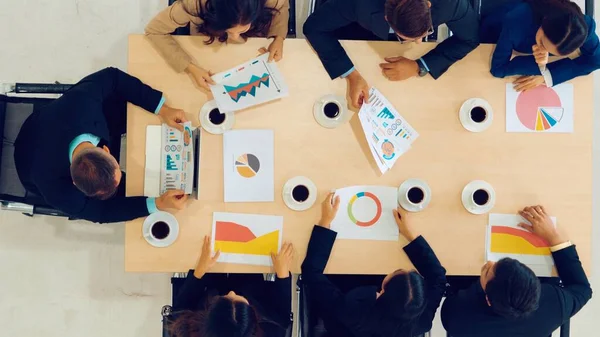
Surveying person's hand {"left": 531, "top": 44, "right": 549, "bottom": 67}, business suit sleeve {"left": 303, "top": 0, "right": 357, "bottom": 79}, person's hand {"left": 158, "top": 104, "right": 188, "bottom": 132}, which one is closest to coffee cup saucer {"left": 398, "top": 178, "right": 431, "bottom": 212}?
business suit sleeve {"left": 303, "top": 0, "right": 357, "bottom": 79}

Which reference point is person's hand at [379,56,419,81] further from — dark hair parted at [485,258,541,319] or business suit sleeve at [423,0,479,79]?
dark hair parted at [485,258,541,319]

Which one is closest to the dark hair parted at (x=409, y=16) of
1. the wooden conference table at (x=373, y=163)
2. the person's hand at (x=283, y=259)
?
the wooden conference table at (x=373, y=163)

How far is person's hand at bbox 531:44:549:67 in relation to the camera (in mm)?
1566

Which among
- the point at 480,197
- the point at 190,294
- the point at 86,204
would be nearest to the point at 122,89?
the point at 86,204

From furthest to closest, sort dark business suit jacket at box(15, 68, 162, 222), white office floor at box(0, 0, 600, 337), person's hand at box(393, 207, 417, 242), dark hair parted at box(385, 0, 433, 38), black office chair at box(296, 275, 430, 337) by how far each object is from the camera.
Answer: white office floor at box(0, 0, 600, 337) < black office chair at box(296, 275, 430, 337) < person's hand at box(393, 207, 417, 242) < dark business suit jacket at box(15, 68, 162, 222) < dark hair parted at box(385, 0, 433, 38)

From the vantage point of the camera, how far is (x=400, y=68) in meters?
1.62

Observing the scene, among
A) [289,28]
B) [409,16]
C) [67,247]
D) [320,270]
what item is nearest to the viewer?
[409,16]

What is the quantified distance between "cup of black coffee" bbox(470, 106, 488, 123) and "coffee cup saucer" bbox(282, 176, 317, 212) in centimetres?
60

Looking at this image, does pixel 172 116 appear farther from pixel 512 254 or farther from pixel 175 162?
pixel 512 254

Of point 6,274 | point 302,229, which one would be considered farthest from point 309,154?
point 6,274

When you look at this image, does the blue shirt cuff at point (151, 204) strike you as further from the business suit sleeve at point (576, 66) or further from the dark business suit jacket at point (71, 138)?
the business suit sleeve at point (576, 66)

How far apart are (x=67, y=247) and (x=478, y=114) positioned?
1856 millimetres

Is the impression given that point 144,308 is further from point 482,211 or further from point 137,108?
point 482,211

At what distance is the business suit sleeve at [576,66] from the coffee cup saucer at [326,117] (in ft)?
2.29
